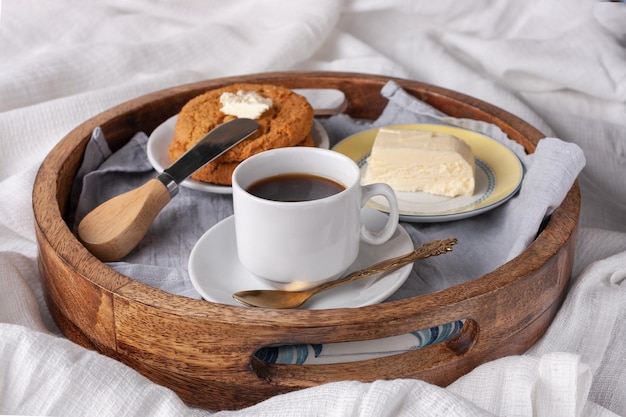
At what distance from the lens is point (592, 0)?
1785mm

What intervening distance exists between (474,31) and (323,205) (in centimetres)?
107

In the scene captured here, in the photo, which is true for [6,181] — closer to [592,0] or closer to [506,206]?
[506,206]

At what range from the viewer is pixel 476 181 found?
127 cm

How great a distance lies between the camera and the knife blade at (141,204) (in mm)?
1109

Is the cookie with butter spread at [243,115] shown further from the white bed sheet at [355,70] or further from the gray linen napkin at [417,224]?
the white bed sheet at [355,70]

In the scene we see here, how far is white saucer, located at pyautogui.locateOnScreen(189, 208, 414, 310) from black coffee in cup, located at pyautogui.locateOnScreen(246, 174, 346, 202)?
0.11m

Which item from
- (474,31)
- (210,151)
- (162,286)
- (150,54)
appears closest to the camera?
(162,286)

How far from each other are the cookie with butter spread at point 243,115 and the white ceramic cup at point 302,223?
177 mm

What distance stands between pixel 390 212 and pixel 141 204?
0.35 metres

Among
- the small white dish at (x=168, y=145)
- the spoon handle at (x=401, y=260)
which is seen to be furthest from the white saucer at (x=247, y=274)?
the small white dish at (x=168, y=145)

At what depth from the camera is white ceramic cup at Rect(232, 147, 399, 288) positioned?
3.12 feet

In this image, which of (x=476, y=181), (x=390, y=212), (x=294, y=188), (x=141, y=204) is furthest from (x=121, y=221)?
(x=476, y=181)

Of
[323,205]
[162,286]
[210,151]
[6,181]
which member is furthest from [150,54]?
[323,205]

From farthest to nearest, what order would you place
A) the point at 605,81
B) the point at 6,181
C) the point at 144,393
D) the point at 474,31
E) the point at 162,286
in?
the point at 474,31
the point at 605,81
the point at 6,181
the point at 162,286
the point at 144,393
